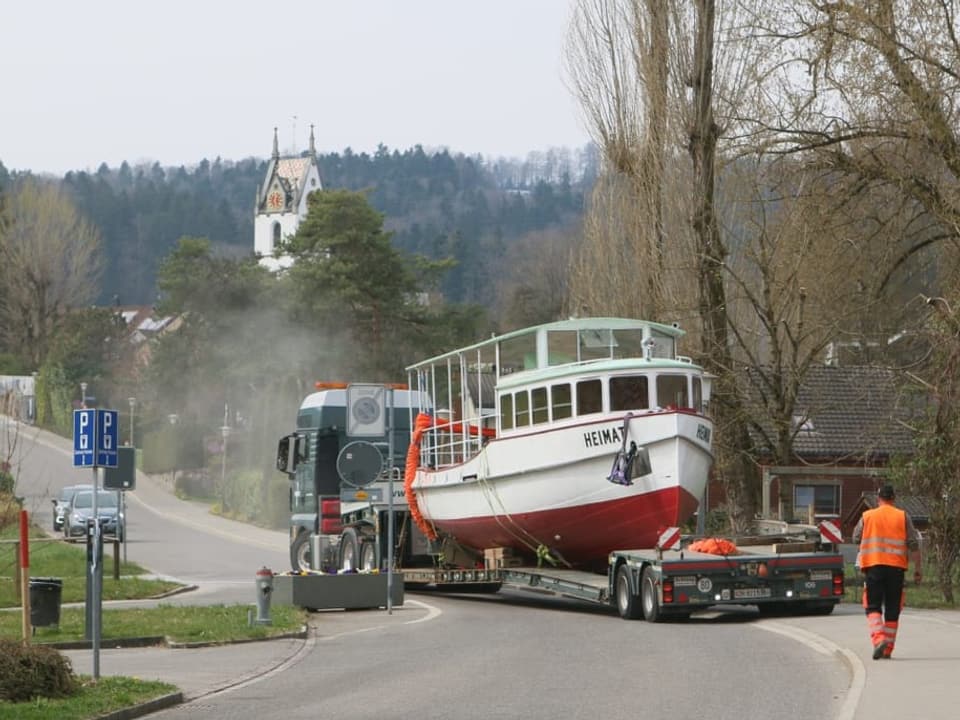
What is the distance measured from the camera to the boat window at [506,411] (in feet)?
96.3

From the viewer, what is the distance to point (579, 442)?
1088 inches

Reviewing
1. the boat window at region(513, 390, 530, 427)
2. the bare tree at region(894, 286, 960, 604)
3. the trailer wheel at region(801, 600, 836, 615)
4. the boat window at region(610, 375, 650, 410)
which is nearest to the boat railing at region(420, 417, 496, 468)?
the boat window at region(513, 390, 530, 427)

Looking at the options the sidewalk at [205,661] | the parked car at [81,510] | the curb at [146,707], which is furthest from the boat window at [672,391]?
the parked car at [81,510]

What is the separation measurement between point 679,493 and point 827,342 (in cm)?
954

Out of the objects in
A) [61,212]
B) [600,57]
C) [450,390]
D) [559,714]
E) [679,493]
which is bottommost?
[559,714]

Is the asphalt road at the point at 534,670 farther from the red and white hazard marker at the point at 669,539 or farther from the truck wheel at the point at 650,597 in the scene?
the red and white hazard marker at the point at 669,539

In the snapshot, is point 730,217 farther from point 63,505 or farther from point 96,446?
point 63,505

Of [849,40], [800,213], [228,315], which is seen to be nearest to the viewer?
[849,40]

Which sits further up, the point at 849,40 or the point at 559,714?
the point at 849,40

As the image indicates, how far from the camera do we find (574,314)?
47531mm

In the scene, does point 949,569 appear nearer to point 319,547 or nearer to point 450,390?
point 450,390

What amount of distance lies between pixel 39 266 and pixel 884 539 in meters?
113

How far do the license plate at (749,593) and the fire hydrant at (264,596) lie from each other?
619 centimetres

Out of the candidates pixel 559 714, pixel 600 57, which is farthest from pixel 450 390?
pixel 559 714
